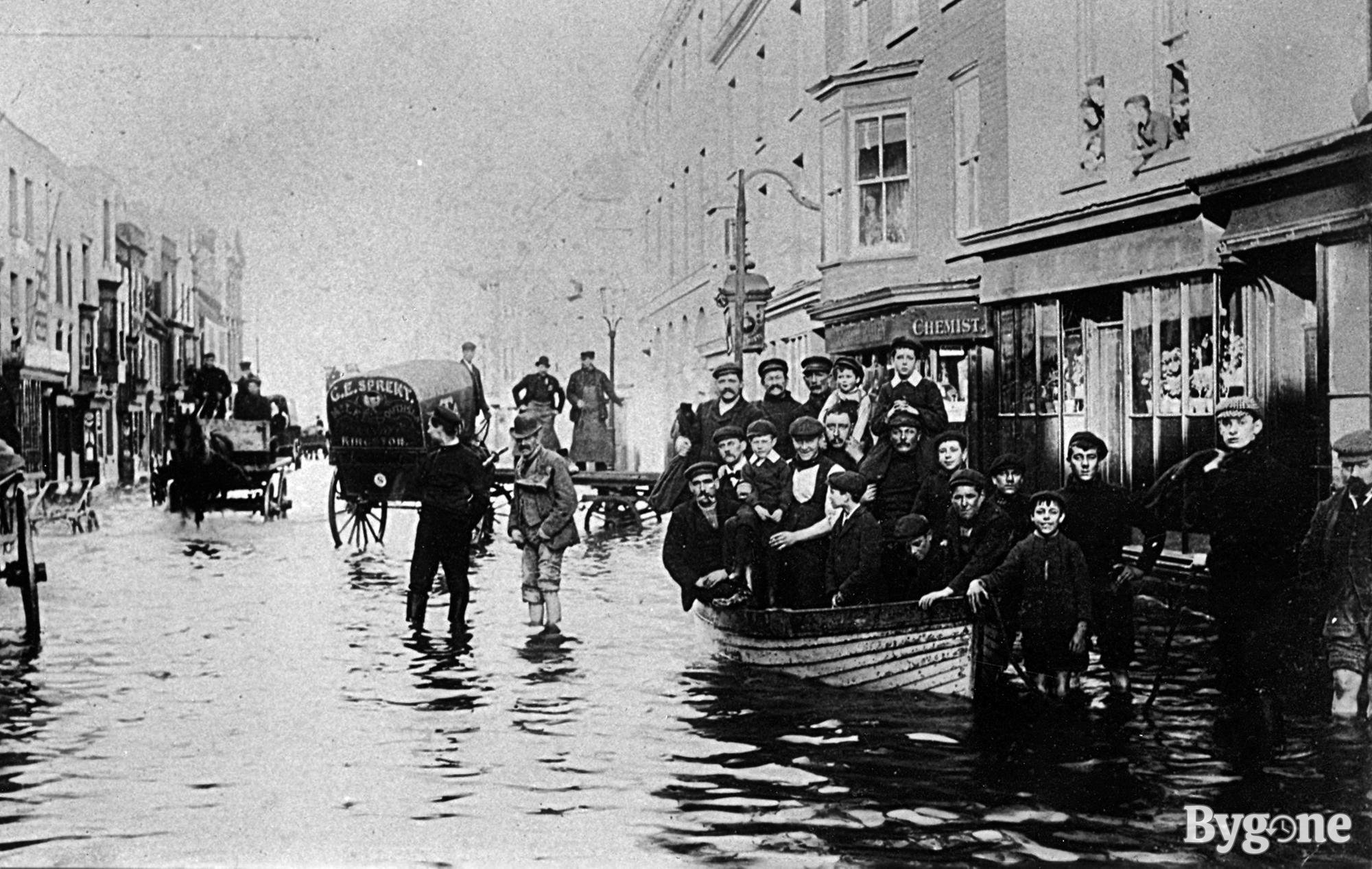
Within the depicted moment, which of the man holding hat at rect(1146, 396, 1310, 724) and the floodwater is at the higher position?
the man holding hat at rect(1146, 396, 1310, 724)

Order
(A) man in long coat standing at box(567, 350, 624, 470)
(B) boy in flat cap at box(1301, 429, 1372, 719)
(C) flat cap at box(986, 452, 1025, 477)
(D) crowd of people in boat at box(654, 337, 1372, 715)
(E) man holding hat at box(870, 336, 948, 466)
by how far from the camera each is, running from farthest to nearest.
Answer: (A) man in long coat standing at box(567, 350, 624, 470), (E) man holding hat at box(870, 336, 948, 466), (C) flat cap at box(986, 452, 1025, 477), (D) crowd of people in boat at box(654, 337, 1372, 715), (B) boy in flat cap at box(1301, 429, 1372, 719)

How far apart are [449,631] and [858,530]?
314cm

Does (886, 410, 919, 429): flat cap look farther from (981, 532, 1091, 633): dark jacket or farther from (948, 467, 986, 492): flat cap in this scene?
(981, 532, 1091, 633): dark jacket

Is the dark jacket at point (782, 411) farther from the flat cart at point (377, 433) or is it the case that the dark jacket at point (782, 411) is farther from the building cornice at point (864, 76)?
the building cornice at point (864, 76)

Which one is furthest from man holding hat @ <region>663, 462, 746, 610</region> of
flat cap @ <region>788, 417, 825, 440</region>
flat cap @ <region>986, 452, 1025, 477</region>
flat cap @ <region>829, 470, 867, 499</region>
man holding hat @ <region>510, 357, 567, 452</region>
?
man holding hat @ <region>510, 357, 567, 452</region>

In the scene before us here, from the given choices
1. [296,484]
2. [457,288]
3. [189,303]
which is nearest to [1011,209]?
[457,288]

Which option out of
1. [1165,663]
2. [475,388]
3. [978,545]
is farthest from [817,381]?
[1165,663]

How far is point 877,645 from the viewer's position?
7367 mm

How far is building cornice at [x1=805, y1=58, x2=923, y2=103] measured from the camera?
17.1m

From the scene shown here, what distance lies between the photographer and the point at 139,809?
5457mm

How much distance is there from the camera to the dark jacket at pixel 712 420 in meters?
10.1

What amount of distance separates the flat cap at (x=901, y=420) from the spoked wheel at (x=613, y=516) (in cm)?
685

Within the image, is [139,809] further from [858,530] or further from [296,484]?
[296,484]

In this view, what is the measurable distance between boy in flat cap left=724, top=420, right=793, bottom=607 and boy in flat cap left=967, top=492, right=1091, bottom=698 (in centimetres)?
169
